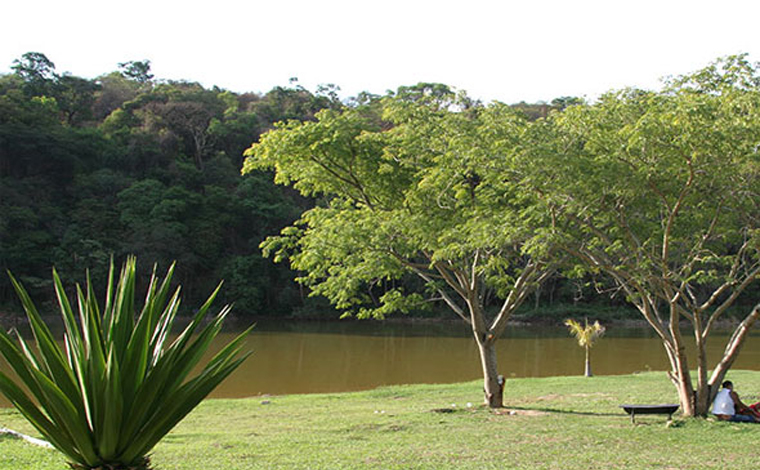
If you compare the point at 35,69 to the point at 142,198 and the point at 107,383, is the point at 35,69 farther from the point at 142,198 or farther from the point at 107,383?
the point at 107,383

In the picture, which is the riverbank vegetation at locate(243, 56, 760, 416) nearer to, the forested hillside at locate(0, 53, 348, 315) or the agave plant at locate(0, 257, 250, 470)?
the agave plant at locate(0, 257, 250, 470)

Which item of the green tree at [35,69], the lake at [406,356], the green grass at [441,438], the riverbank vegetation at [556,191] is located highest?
the green tree at [35,69]

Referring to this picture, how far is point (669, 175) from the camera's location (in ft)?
30.0

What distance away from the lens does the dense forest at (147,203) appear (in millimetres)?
41719

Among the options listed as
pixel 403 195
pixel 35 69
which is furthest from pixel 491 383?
pixel 35 69

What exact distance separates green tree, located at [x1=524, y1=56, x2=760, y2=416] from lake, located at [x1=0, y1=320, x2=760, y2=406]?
11.8 metres

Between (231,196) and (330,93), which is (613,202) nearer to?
(231,196)

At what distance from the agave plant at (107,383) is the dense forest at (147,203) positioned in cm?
3540

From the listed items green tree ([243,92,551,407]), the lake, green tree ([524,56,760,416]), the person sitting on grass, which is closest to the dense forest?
the lake

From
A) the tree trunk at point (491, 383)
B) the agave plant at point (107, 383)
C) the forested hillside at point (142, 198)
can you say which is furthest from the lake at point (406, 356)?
the agave plant at point (107, 383)

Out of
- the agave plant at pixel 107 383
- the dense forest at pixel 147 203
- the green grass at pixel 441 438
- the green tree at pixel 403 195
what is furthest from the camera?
the dense forest at pixel 147 203

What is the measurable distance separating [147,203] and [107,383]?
139 feet

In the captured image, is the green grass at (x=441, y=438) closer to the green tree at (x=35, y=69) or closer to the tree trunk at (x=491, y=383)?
the tree trunk at (x=491, y=383)

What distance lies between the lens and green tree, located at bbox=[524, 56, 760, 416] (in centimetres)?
824
